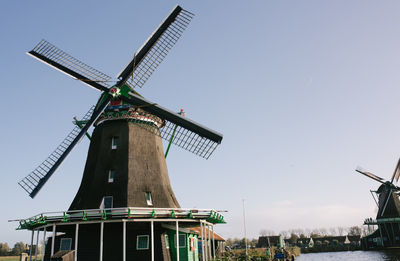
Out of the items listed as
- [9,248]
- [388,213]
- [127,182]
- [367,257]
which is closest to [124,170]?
[127,182]

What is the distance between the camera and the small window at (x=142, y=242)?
17.6m

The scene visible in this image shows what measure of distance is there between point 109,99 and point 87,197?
19.7 ft

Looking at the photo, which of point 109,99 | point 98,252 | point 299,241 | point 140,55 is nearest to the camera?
point 98,252

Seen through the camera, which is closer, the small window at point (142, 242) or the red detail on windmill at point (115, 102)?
the small window at point (142, 242)

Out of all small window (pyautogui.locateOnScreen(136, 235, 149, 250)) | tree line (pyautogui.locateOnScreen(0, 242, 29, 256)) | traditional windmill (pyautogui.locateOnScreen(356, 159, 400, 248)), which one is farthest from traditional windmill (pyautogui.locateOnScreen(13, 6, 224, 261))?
tree line (pyautogui.locateOnScreen(0, 242, 29, 256))

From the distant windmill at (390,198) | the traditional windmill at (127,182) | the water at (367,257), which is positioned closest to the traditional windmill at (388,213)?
the distant windmill at (390,198)

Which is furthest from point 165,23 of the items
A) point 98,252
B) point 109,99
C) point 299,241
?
point 299,241

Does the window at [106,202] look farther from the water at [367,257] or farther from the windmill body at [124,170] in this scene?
the water at [367,257]

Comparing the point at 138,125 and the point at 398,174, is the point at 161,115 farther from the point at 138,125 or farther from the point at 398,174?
the point at 398,174

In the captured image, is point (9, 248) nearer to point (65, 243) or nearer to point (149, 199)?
point (65, 243)

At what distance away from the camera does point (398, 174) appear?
5403 centimetres

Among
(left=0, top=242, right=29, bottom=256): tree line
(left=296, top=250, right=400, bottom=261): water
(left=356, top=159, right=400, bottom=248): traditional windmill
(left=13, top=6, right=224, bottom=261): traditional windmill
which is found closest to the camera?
(left=13, top=6, right=224, bottom=261): traditional windmill

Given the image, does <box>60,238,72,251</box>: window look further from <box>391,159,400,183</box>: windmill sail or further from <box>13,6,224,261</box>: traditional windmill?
<box>391,159,400,183</box>: windmill sail

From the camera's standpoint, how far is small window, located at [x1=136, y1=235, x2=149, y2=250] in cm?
1762
